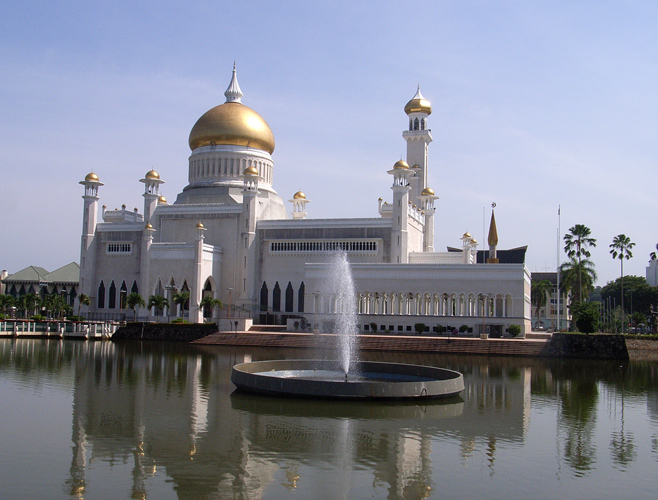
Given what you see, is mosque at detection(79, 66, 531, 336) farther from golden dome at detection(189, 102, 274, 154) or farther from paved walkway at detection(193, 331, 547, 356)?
paved walkway at detection(193, 331, 547, 356)

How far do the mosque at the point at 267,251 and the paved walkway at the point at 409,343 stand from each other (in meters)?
4.19

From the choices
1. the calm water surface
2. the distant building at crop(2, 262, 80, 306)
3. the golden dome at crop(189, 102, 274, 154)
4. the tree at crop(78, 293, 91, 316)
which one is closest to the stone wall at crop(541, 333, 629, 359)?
the calm water surface

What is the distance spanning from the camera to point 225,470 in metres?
12.1

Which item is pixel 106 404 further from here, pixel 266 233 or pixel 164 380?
pixel 266 233

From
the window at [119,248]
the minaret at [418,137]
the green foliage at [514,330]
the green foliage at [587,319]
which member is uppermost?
the minaret at [418,137]

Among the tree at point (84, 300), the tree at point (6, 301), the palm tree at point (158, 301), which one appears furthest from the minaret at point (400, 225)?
the tree at point (6, 301)

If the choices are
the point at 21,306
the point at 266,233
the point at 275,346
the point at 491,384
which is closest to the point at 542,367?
the point at 491,384

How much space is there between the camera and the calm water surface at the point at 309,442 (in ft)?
37.5

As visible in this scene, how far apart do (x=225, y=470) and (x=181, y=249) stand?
4510cm

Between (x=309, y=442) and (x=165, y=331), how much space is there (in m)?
35.3

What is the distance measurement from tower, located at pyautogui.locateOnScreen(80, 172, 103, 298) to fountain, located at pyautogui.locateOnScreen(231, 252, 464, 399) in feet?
126

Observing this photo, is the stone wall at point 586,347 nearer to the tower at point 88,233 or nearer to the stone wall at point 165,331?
the stone wall at point 165,331

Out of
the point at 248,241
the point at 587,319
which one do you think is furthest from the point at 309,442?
the point at 248,241

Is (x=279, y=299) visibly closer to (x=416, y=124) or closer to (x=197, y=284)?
(x=197, y=284)
